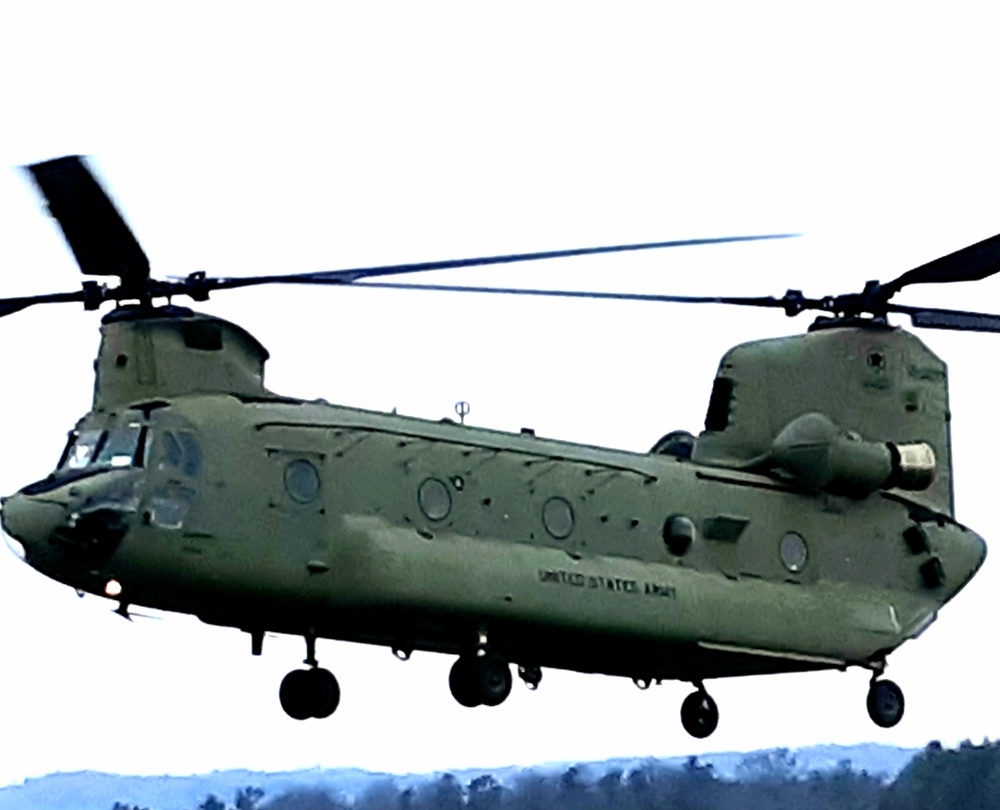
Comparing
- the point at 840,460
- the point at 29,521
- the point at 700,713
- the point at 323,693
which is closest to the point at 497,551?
the point at 323,693

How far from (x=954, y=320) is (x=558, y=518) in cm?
481

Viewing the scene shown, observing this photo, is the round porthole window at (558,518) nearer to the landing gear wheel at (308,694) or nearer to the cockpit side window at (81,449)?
the landing gear wheel at (308,694)

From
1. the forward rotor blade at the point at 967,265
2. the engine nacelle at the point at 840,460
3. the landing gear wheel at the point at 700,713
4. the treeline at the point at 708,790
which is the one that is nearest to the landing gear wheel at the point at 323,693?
the landing gear wheel at the point at 700,713

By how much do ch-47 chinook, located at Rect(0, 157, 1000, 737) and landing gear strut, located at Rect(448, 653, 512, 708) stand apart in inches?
0.8

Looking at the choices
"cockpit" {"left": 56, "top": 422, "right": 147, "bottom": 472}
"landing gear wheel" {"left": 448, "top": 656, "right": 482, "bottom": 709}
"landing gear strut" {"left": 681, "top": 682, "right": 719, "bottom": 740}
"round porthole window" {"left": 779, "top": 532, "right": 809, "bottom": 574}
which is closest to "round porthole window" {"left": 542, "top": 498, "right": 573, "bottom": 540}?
"landing gear wheel" {"left": 448, "top": 656, "right": 482, "bottom": 709}

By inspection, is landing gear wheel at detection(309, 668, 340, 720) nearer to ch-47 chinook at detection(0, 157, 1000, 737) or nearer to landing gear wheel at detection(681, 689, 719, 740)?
ch-47 chinook at detection(0, 157, 1000, 737)

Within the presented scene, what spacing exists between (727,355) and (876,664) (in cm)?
325

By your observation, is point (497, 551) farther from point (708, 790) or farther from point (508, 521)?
point (708, 790)

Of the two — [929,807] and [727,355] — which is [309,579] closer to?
[727,355]

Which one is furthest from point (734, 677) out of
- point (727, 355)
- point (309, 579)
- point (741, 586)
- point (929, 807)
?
point (929, 807)

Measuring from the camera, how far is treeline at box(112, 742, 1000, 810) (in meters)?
39.9

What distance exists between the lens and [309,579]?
926 inches

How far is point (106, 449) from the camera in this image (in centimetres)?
2344

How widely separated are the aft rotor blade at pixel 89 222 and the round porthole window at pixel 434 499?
2.88m
